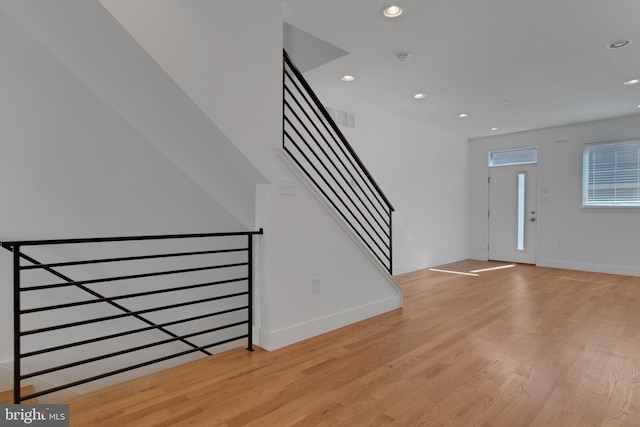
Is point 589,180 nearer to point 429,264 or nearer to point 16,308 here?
point 429,264

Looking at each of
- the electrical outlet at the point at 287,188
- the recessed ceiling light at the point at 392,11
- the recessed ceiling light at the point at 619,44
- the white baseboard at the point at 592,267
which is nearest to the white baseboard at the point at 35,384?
the electrical outlet at the point at 287,188

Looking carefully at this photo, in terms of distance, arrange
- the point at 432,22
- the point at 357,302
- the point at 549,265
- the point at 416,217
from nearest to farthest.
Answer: the point at 432,22 < the point at 357,302 < the point at 416,217 < the point at 549,265

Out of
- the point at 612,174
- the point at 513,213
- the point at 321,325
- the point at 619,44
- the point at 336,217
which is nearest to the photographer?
the point at 321,325

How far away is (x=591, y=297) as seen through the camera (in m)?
4.42

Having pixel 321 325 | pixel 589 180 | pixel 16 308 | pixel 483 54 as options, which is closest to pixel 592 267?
pixel 589 180

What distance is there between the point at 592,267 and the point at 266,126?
6.70 m

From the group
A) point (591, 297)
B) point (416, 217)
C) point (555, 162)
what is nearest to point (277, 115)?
point (416, 217)

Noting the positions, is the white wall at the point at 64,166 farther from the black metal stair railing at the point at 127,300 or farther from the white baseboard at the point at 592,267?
the white baseboard at the point at 592,267

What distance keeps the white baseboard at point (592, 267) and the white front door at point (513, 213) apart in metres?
0.28

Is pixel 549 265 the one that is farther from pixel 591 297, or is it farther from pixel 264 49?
pixel 264 49

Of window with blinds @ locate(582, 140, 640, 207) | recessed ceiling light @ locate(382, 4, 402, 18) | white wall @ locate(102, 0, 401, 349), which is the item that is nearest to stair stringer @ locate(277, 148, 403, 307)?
white wall @ locate(102, 0, 401, 349)

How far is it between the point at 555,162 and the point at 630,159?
3.52 feet

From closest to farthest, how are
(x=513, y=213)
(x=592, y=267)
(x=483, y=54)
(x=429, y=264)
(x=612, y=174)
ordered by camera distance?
(x=483, y=54) < (x=612, y=174) < (x=592, y=267) < (x=429, y=264) < (x=513, y=213)

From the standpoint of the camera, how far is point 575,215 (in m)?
6.30
